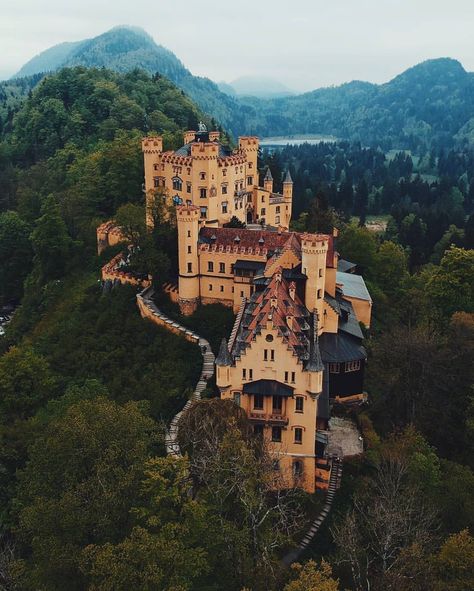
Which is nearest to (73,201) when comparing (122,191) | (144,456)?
(122,191)

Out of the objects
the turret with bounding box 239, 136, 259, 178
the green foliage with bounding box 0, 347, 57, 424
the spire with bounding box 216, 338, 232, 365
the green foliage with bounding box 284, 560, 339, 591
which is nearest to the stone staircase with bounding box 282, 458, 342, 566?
the spire with bounding box 216, 338, 232, 365

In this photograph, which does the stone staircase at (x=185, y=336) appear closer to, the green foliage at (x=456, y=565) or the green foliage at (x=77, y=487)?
the green foliage at (x=77, y=487)

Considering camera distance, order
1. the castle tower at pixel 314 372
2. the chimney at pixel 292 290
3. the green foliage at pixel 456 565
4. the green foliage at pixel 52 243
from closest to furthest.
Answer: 1. the green foliage at pixel 456 565
2. the castle tower at pixel 314 372
3. the chimney at pixel 292 290
4. the green foliage at pixel 52 243

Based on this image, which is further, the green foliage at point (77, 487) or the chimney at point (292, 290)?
the chimney at point (292, 290)

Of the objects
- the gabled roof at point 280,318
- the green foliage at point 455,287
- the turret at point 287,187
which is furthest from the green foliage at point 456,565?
the turret at point 287,187

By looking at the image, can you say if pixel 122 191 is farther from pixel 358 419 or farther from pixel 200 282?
pixel 358 419

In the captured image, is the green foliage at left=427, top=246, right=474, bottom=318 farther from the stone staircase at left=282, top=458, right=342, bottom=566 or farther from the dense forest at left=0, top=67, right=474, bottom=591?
the stone staircase at left=282, top=458, right=342, bottom=566

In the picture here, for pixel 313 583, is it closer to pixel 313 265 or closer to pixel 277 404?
pixel 277 404
